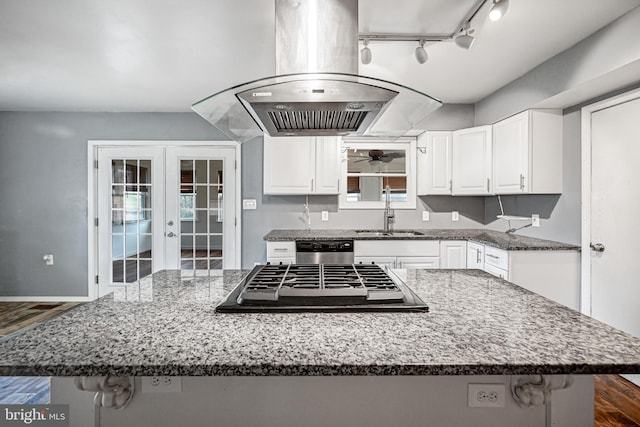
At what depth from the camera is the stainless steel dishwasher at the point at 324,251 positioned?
11.1ft

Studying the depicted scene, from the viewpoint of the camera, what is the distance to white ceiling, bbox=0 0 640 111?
201cm

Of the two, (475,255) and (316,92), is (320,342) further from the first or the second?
(475,255)

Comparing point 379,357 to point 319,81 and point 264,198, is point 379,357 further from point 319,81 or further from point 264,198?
point 264,198

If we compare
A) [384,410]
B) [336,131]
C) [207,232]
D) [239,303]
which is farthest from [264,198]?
[384,410]

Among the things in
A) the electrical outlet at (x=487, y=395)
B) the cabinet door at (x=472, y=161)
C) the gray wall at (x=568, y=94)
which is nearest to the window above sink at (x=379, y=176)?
the cabinet door at (x=472, y=161)

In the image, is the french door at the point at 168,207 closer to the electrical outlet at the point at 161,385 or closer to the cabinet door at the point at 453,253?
the cabinet door at the point at 453,253

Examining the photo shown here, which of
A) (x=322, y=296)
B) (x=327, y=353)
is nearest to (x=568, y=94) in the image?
(x=322, y=296)

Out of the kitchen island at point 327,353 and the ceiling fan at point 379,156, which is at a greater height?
the ceiling fan at point 379,156

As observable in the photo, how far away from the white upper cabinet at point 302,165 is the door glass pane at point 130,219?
167cm

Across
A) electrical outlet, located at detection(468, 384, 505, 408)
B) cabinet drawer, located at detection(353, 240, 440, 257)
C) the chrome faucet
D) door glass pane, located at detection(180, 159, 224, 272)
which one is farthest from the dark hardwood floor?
door glass pane, located at detection(180, 159, 224, 272)

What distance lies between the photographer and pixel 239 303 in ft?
3.89

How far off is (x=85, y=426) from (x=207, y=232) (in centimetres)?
321
